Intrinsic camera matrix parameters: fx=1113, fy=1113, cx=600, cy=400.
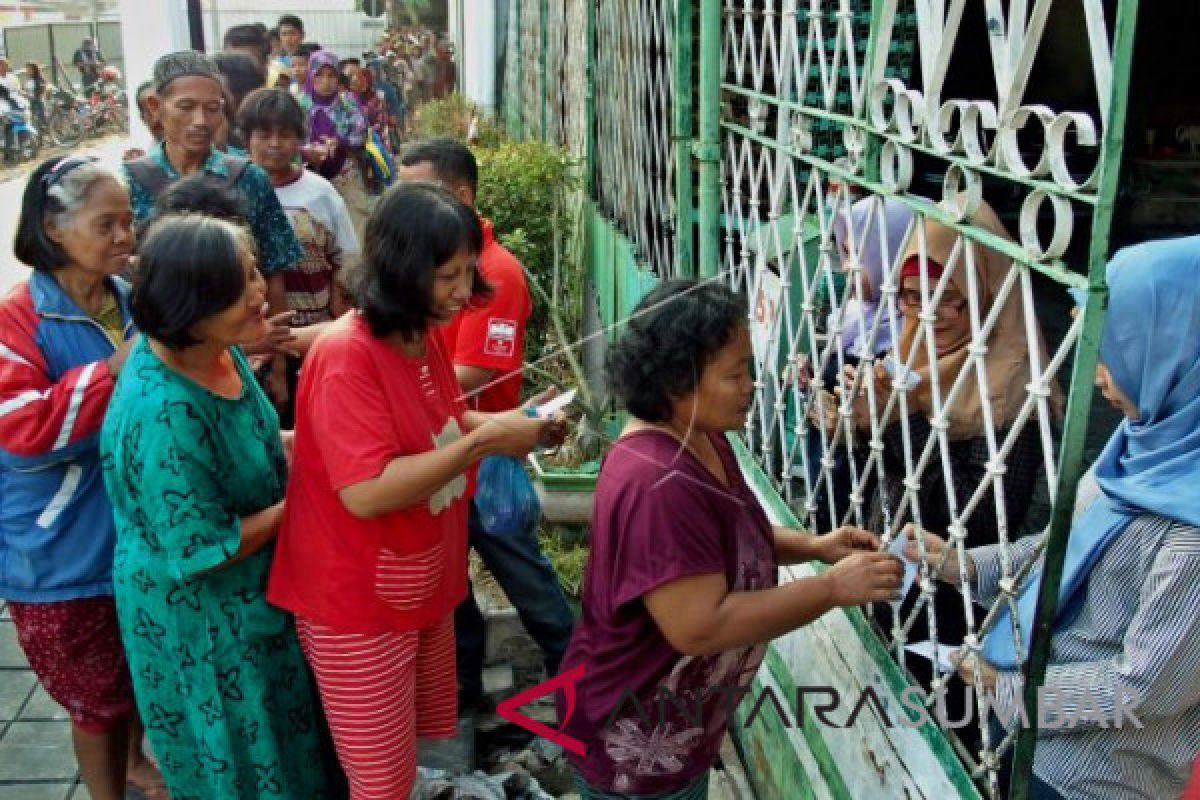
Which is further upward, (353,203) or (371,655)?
(353,203)

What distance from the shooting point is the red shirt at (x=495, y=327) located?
3.02 m

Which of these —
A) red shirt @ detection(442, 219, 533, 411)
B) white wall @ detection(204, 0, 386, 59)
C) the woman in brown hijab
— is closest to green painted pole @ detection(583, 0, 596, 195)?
red shirt @ detection(442, 219, 533, 411)

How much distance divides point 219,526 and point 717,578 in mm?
1054

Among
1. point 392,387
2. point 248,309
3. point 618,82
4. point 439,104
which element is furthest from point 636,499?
point 439,104

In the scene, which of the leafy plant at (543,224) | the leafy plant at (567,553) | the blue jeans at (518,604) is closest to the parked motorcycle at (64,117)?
the leafy plant at (543,224)

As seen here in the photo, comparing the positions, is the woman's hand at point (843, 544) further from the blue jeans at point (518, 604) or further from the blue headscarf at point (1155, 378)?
the blue jeans at point (518, 604)

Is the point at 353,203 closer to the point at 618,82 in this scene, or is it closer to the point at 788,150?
the point at 618,82

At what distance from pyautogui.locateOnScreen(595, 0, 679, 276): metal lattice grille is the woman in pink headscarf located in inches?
91.8

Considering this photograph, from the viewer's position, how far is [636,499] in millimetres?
1811

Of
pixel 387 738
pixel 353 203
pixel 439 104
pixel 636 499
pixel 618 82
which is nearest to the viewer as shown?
pixel 636 499

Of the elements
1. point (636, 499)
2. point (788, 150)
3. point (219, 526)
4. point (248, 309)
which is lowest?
point (219, 526)

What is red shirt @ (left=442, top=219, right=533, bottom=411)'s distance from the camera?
3021 millimetres

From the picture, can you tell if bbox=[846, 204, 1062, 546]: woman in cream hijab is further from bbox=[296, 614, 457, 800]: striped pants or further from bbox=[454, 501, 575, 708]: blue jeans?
bbox=[454, 501, 575, 708]: blue jeans

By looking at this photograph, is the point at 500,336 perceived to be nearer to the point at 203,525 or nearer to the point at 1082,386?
the point at 203,525
